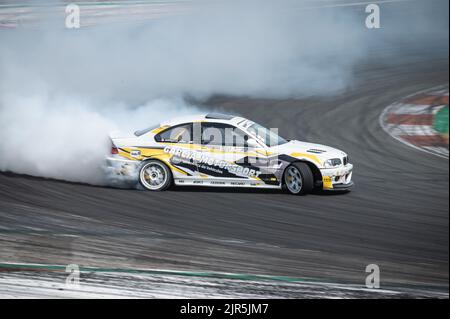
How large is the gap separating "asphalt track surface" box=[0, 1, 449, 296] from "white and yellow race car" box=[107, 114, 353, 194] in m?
0.19

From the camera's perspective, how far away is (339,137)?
43.3 feet

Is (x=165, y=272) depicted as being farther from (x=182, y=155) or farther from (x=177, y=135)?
(x=177, y=135)

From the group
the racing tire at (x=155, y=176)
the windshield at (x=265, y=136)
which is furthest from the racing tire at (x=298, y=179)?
the racing tire at (x=155, y=176)

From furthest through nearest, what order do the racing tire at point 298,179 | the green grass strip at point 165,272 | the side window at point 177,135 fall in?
the side window at point 177,135
the racing tire at point 298,179
the green grass strip at point 165,272

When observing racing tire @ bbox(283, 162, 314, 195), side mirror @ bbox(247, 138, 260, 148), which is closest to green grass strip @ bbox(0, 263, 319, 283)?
racing tire @ bbox(283, 162, 314, 195)

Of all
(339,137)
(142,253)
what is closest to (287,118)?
(339,137)

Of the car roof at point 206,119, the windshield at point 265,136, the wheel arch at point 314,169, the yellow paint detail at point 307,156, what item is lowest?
the wheel arch at point 314,169

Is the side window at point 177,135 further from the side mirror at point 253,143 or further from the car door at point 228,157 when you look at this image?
the side mirror at point 253,143

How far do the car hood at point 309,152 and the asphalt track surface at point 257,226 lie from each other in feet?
1.67

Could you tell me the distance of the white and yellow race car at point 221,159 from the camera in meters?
10.1

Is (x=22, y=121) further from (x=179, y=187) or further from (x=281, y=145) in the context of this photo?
(x=281, y=145)

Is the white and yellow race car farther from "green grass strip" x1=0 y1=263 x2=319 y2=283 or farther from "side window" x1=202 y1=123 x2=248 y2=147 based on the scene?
"green grass strip" x1=0 y1=263 x2=319 y2=283
